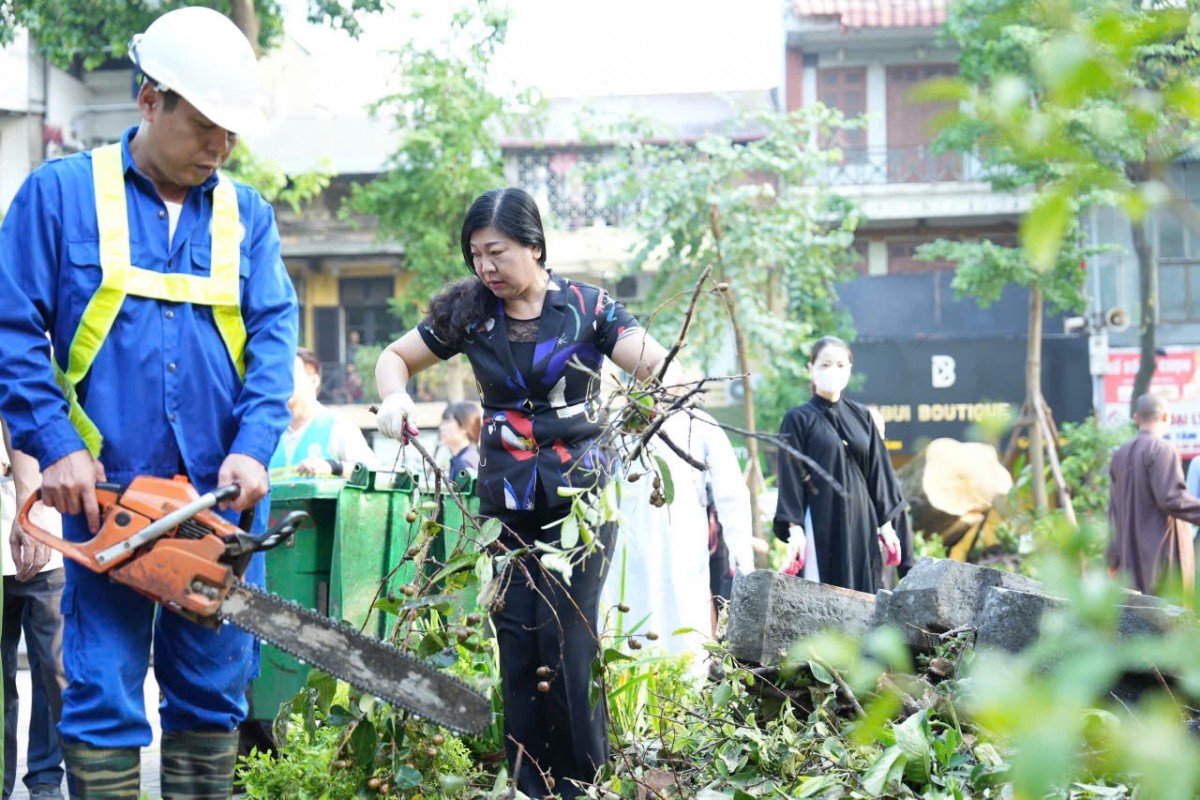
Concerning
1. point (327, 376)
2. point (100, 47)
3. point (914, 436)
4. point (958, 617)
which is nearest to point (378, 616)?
point (958, 617)

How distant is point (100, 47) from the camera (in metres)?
17.4

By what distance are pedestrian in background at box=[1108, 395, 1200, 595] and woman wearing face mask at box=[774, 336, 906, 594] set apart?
3.56 m

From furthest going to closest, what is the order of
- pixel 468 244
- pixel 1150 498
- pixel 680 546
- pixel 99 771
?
pixel 1150 498
pixel 680 546
pixel 468 244
pixel 99 771

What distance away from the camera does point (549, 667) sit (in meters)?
4.28

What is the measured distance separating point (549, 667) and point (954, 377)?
2268 centimetres

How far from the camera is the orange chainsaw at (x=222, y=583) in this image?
309 centimetres

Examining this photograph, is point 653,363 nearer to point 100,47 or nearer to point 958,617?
point 958,617

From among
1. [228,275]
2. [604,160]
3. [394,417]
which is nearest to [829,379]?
[394,417]

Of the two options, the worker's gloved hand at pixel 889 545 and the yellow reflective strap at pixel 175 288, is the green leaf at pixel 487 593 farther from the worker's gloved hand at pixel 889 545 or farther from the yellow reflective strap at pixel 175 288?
the worker's gloved hand at pixel 889 545

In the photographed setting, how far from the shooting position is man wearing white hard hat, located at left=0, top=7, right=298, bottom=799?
3.23 meters

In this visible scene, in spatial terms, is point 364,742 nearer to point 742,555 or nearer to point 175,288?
point 175,288

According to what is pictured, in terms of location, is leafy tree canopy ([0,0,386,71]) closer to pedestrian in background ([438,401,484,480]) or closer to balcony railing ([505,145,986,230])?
pedestrian in background ([438,401,484,480])

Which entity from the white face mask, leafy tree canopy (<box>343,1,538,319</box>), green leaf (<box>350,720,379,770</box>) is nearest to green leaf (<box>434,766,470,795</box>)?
green leaf (<box>350,720,379,770</box>)

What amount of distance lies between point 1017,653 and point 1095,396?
23289 millimetres
